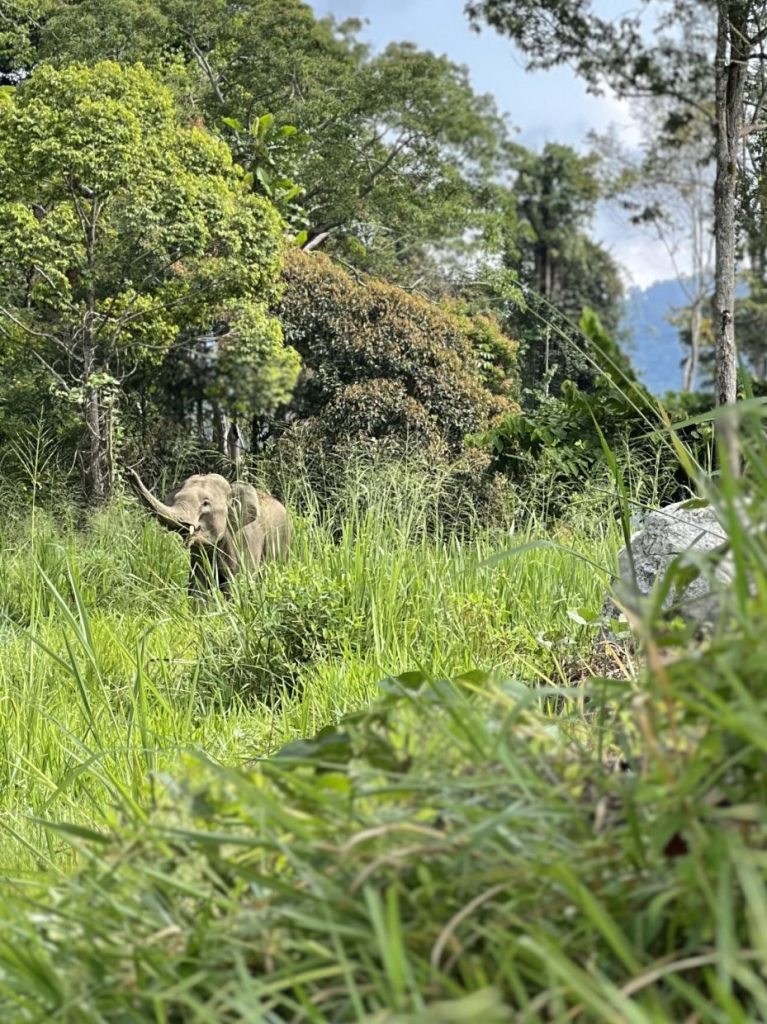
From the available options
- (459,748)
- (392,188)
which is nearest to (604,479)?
(459,748)

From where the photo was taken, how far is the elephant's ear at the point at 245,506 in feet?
15.7

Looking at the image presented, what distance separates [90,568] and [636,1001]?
18.7ft

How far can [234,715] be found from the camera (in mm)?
2959

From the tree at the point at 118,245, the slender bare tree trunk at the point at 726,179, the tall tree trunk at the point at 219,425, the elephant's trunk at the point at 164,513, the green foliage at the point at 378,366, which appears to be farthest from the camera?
the tall tree trunk at the point at 219,425

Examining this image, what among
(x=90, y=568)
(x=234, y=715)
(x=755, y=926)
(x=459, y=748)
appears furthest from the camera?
(x=90, y=568)

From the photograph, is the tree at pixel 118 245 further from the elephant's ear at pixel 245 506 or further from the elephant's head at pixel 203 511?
the elephant's ear at pixel 245 506

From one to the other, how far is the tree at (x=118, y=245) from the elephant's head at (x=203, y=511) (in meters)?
5.74

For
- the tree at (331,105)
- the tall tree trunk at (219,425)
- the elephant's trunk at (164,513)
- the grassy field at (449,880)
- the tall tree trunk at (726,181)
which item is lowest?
the grassy field at (449,880)

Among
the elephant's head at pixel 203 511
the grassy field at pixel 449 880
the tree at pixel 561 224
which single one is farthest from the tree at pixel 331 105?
the grassy field at pixel 449 880

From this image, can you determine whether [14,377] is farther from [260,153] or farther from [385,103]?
[385,103]

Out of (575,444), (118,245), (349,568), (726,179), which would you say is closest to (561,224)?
(118,245)

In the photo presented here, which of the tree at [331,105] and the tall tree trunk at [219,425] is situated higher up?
the tree at [331,105]

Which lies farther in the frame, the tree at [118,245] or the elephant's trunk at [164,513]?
the tree at [118,245]

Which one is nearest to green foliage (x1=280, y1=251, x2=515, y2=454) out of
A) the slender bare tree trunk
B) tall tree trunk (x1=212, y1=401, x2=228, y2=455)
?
tall tree trunk (x1=212, y1=401, x2=228, y2=455)
